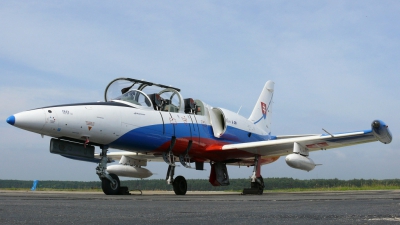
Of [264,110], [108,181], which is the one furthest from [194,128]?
[264,110]

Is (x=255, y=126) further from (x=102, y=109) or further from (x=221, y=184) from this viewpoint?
(x=102, y=109)

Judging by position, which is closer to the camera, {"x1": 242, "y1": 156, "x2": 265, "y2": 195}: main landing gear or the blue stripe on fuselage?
the blue stripe on fuselage

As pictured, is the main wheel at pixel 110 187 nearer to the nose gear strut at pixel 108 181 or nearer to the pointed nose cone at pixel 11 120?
the nose gear strut at pixel 108 181

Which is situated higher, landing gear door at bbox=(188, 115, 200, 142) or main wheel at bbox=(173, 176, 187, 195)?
landing gear door at bbox=(188, 115, 200, 142)

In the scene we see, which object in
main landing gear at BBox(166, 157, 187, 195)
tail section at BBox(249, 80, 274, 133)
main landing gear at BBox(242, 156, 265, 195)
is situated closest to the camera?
main landing gear at BBox(166, 157, 187, 195)

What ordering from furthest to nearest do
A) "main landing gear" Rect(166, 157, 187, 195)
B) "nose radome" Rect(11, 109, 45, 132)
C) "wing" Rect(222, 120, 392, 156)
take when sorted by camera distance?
"main landing gear" Rect(166, 157, 187, 195) → "wing" Rect(222, 120, 392, 156) → "nose radome" Rect(11, 109, 45, 132)

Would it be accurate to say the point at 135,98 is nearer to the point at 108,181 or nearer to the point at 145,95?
the point at 145,95

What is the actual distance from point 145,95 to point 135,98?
455 millimetres

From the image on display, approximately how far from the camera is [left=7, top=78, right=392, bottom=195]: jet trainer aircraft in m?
14.0

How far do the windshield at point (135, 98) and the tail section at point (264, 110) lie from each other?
8.61m

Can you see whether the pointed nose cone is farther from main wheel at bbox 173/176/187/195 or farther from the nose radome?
main wheel at bbox 173/176/187/195

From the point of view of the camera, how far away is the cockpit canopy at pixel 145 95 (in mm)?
16484

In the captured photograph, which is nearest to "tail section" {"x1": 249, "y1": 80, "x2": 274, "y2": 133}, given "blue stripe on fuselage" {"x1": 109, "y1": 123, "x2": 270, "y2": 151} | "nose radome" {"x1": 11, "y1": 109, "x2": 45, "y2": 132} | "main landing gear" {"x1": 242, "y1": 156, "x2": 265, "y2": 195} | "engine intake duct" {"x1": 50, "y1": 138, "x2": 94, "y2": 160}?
"main landing gear" {"x1": 242, "y1": 156, "x2": 265, "y2": 195}

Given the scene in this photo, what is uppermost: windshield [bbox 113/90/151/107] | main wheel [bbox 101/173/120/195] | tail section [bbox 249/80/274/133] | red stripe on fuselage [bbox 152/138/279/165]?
tail section [bbox 249/80/274/133]
